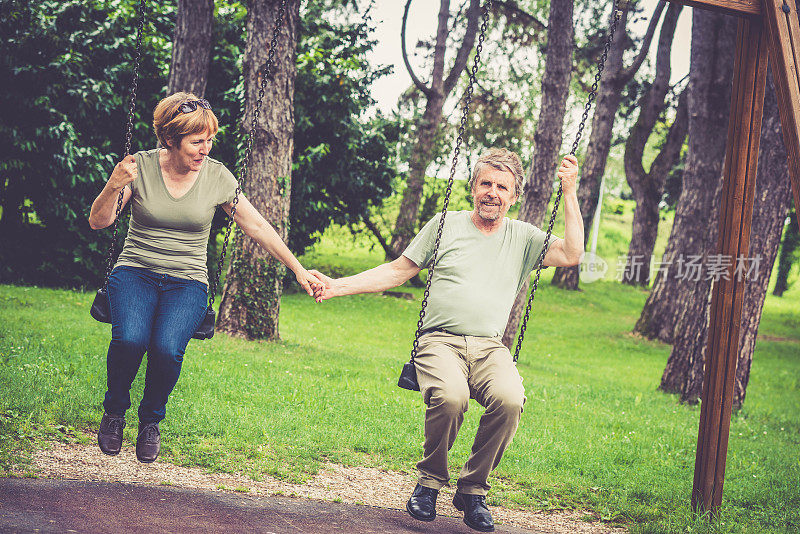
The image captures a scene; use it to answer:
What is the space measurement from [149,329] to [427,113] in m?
19.5

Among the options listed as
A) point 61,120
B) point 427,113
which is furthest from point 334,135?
point 61,120

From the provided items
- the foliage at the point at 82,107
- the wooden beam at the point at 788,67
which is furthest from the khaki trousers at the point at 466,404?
the foliage at the point at 82,107

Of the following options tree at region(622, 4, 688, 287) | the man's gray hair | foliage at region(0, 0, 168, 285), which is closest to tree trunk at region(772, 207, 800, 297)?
tree at region(622, 4, 688, 287)

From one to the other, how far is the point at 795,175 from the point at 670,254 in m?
12.8

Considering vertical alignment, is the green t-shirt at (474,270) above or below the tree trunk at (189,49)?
below

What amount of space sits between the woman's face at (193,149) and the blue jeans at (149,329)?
67 centimetres

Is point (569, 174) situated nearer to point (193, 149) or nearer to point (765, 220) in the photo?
point (193, 149)

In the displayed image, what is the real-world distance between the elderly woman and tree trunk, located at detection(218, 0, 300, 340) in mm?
5788

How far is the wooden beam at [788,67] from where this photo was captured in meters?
5.18

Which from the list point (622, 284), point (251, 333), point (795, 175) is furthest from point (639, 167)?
point (795, 175)

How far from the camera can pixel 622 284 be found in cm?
2953

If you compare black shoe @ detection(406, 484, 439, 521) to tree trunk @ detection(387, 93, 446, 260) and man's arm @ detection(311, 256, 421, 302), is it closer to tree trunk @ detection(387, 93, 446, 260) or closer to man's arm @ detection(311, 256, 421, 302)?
man's arm @ detection(311, 256, 421, 302)

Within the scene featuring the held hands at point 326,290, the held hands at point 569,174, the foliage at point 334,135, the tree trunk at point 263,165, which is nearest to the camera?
the held hands at point 569,174

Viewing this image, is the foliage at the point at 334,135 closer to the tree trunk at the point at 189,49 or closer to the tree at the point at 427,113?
the tree at the point at 427,113
